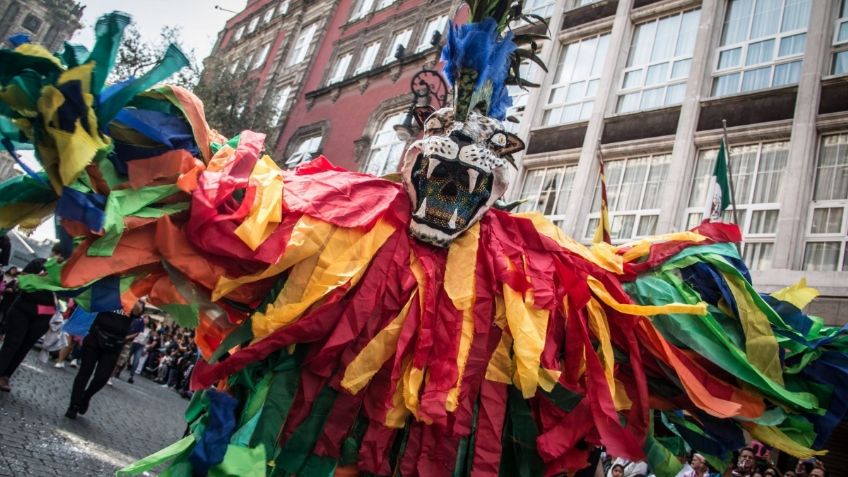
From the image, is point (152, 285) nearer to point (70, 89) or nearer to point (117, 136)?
point (117, 136)

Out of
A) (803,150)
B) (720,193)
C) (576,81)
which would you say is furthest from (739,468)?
(576,81)

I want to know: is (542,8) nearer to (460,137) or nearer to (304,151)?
(304,151)

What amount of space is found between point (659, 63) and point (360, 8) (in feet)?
43.1

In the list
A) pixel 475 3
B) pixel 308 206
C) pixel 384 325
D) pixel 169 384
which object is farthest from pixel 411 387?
pixel 169 384

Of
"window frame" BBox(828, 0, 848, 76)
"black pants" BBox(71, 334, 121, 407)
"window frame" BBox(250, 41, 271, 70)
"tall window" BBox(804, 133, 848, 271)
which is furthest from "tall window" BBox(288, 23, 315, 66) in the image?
"black pants" BBox(71, 334, 121, 407)

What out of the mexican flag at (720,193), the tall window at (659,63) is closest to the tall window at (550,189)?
the tall window at (659,63)

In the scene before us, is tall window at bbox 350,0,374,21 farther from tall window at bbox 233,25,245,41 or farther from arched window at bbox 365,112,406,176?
tall window at bbox 233,25,245,41

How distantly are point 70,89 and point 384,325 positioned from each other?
3.75ft

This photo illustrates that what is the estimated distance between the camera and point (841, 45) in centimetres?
865

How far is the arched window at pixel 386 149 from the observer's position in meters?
16.2

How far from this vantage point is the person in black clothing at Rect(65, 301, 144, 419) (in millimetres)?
4633

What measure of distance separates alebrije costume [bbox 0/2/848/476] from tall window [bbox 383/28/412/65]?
16.6m

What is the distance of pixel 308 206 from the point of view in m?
1.97

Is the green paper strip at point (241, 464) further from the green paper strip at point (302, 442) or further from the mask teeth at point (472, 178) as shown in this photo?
the mask teeth at point (472, 178)
